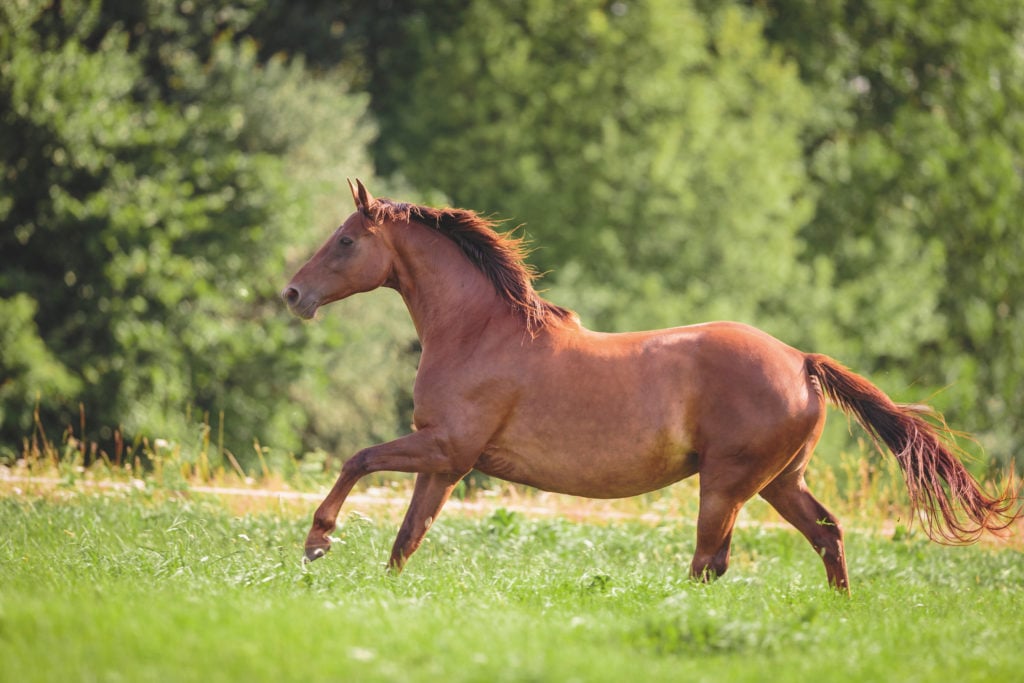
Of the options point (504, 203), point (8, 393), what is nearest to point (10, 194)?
point (8, 393)

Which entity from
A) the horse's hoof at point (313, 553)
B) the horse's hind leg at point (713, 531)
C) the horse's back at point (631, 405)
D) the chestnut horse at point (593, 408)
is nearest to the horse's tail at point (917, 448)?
the chestnut horse at point (593, 408)

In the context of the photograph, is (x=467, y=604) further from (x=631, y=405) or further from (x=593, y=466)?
(x=631, y=405)

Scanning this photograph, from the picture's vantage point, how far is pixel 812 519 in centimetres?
685

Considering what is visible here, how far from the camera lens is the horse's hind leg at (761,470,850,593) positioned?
22.0ft

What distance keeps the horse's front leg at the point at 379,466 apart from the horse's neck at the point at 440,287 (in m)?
0.70

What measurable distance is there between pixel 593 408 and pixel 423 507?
1.19m

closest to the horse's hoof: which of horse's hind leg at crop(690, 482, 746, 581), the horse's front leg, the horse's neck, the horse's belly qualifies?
the horse's front leg

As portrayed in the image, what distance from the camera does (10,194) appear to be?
1462cm

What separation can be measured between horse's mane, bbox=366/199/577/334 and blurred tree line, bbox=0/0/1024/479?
932 centimetres

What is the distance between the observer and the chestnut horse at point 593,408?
6.40 meters

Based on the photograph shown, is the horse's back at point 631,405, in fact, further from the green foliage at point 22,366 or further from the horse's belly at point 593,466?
the green foliage at point 22,366

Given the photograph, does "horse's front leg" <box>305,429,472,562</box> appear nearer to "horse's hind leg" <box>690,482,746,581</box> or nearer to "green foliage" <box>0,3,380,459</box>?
"horse's hind leg" <box>690,482,746,581</box>

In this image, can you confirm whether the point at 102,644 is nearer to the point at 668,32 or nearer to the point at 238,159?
the point at 238,159

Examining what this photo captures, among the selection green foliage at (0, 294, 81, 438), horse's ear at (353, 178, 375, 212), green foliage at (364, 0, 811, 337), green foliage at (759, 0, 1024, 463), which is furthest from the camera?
green foliage at (759, 0, 1024, 463)
